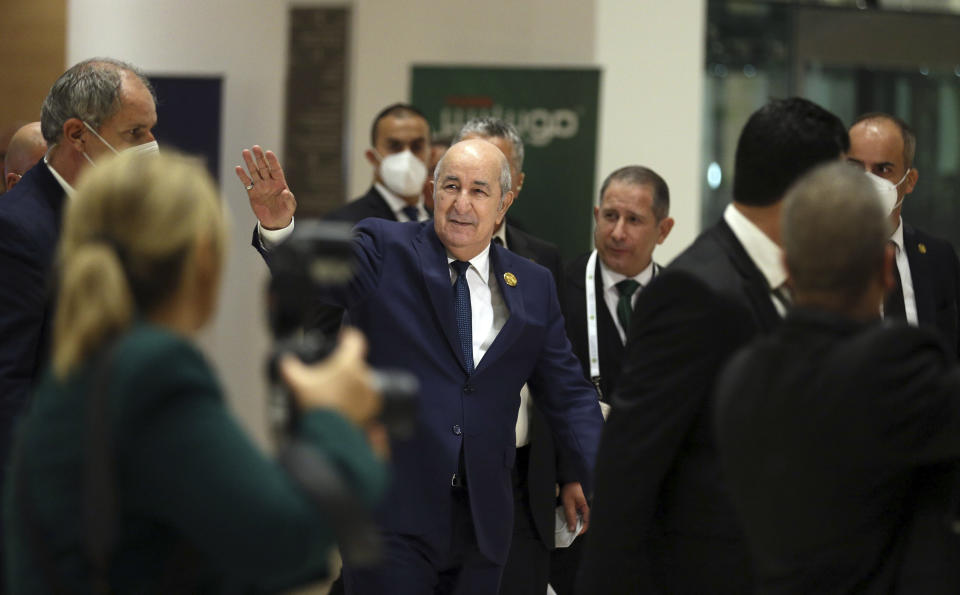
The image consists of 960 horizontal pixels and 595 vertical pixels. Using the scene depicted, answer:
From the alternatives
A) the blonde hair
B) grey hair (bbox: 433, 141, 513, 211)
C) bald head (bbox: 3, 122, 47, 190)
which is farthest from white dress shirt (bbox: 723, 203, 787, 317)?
bald head (bbox: 3, 122, 47, 190)

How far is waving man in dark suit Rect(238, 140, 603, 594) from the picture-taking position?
3.39 meters

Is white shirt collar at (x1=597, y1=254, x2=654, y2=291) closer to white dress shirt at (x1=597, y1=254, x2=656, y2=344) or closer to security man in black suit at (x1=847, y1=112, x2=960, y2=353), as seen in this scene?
white dress shirt at (x1=597, y1=254, x2=656, y2=344)

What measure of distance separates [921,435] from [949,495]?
6.2 inches

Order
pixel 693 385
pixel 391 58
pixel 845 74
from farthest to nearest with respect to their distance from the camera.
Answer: pixel 845 74 → pixel 391 58 → pixel 693 385

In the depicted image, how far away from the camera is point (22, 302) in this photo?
A: 295 cm

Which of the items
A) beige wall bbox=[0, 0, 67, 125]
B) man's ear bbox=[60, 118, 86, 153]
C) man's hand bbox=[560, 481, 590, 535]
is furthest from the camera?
beige wall bbox=[0, 0, 67, 125]

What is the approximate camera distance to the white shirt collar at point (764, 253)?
98.7 inches

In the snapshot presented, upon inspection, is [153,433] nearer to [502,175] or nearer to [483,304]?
[483,304]

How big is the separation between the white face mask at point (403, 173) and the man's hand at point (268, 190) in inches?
89.2

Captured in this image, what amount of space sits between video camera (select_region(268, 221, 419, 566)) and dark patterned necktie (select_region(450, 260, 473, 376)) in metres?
1.59

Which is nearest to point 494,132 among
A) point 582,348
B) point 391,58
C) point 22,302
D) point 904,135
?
point 582,348

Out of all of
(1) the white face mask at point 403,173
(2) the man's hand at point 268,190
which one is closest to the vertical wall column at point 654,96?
(1) the white face mask at point 403,173

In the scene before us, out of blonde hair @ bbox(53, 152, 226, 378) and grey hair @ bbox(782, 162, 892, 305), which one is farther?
grey hair @ bbox(782, 162, 892, 305)

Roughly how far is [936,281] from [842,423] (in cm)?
248
